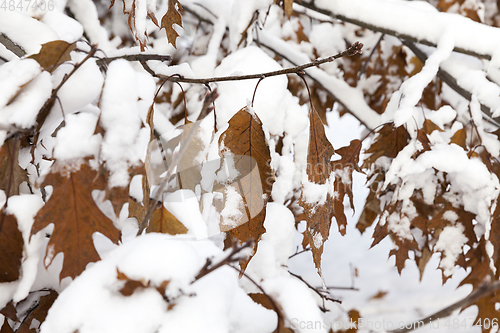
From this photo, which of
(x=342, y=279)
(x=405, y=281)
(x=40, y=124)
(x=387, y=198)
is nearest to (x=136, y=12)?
(x=40, y=124)

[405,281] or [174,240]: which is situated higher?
[405,281]

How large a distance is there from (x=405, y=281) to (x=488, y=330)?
9.35 feet

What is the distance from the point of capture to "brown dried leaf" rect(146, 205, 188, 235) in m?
0.33

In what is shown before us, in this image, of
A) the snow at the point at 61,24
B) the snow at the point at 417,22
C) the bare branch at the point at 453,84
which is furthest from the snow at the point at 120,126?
the bare branch at the point at 453,84

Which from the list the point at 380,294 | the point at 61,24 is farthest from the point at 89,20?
the point at 380,294

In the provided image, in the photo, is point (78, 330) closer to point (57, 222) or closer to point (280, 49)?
point (57, 222)

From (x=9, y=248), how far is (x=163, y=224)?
0.43 feet

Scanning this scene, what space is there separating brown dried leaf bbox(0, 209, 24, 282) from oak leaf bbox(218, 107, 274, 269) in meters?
0.21

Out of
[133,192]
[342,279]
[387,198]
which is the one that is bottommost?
[133,192]

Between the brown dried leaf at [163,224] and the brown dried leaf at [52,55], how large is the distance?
0.55 ft

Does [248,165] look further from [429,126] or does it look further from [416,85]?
[429,126]

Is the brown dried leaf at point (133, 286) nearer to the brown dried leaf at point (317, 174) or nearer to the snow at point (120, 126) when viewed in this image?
the snow at point (120, 126)

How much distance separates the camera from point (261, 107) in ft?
1.89

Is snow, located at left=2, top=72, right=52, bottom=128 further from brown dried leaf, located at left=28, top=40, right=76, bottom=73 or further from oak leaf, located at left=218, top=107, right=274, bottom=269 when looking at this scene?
oak leaf, located at left=218, top=107, right=274, bottom=269
